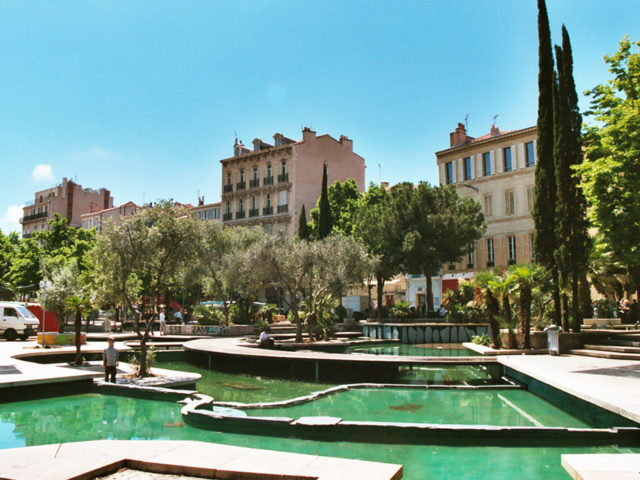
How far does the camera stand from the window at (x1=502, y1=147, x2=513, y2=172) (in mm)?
43469

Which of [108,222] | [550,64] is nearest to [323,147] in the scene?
[550,64]

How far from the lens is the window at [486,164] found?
4488 cm

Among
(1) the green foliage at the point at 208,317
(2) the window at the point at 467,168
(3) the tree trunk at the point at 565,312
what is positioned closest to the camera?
(3) the tree trunk at the point at 565,312

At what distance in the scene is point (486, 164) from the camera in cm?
4516

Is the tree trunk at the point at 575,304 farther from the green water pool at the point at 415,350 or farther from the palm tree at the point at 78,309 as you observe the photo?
the palm tree at the point at 78,309

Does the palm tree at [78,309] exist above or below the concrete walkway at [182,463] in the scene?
above

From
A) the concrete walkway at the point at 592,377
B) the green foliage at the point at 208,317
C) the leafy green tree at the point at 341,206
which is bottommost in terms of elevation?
the concrete walkway at the point at 592,377

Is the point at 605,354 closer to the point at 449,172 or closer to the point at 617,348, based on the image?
the point at 617,348

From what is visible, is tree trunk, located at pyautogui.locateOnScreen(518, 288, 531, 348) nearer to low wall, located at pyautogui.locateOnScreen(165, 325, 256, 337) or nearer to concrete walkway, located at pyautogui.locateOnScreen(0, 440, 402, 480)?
concrete walkway, located at pyautogui.locateOnScreen(0, 440, 402, 480)

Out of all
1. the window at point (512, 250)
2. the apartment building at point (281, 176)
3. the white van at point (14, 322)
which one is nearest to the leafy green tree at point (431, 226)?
the window at point (512, 250)

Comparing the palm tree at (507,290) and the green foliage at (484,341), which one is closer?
the palm tree at (507,290)

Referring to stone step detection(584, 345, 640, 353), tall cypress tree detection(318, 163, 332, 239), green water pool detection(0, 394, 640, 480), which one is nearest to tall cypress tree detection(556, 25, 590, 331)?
stone step detection(584, 345, 640, 353)

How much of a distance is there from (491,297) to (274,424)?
12755 mm

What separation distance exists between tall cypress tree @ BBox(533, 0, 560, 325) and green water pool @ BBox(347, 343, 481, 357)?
5.29 meters
